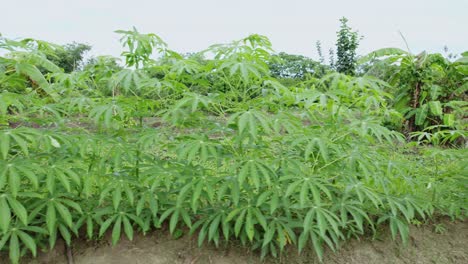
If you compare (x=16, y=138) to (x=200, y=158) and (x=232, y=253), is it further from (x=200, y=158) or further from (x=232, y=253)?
(x=232, y=253)

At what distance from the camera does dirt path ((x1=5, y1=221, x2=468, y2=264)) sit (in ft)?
7.57

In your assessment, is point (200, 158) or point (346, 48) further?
point (346, 48)

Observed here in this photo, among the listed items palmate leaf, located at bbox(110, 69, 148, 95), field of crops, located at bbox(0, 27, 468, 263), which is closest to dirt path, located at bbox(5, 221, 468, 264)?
field of crops, located at bbox(0, 27, 468, 263)

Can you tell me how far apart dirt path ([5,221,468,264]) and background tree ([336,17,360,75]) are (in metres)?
10.4

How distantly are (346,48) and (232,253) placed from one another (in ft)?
36.6

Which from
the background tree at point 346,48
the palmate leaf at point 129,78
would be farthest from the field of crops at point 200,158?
the background tree at point 346,48

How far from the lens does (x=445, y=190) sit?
262 centimetres

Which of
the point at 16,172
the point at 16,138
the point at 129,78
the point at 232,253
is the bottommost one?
the point at 232,253

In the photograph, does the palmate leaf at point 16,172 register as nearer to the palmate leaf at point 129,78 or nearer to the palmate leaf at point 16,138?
the palmate leaf at point 16,138

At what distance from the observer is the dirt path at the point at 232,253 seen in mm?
2309

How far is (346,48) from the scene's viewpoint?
1249 cm

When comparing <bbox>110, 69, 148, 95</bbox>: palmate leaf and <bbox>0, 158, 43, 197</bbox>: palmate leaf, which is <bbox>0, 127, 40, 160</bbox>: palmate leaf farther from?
<bbox>110, 69, 148, 95</bbox>: palmate leaf

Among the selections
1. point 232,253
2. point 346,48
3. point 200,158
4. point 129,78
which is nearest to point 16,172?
point 129,78

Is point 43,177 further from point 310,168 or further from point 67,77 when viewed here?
point 310,168
